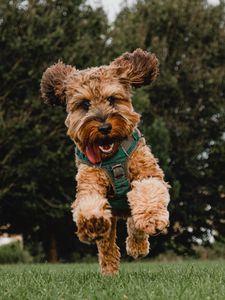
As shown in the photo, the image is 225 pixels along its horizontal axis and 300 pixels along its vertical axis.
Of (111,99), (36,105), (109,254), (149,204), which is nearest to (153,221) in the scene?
(149,204)

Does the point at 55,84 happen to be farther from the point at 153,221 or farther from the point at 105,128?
the point at 153,221

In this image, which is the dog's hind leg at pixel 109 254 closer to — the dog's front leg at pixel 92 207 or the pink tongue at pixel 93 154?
the dog's front leg at pixel 92 207

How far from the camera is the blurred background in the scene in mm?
18406

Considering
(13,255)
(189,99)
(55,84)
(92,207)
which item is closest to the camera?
(92,207)

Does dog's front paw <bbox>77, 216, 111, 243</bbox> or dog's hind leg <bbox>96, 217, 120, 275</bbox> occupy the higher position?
dog's front paw <bbox>77, 216, 111, 243</bbox>

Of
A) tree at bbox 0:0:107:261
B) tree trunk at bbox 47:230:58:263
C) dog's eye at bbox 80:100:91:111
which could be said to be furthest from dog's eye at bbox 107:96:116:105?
tree trunk at bbox 47:230:58:263

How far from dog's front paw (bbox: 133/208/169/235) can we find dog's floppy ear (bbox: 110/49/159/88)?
4.46ft

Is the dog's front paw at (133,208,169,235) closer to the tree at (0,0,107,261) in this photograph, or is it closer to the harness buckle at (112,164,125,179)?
the harness buckle at (112,164,125,179)

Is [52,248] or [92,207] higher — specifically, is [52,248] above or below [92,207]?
below

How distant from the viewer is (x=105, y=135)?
17.2 feet

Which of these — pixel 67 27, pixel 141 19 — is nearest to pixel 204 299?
pixel 67 27

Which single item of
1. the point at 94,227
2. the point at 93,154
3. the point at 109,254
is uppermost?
the point at 93,154

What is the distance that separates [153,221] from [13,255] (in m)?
19.9

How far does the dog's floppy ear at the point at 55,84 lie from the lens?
601 cm
